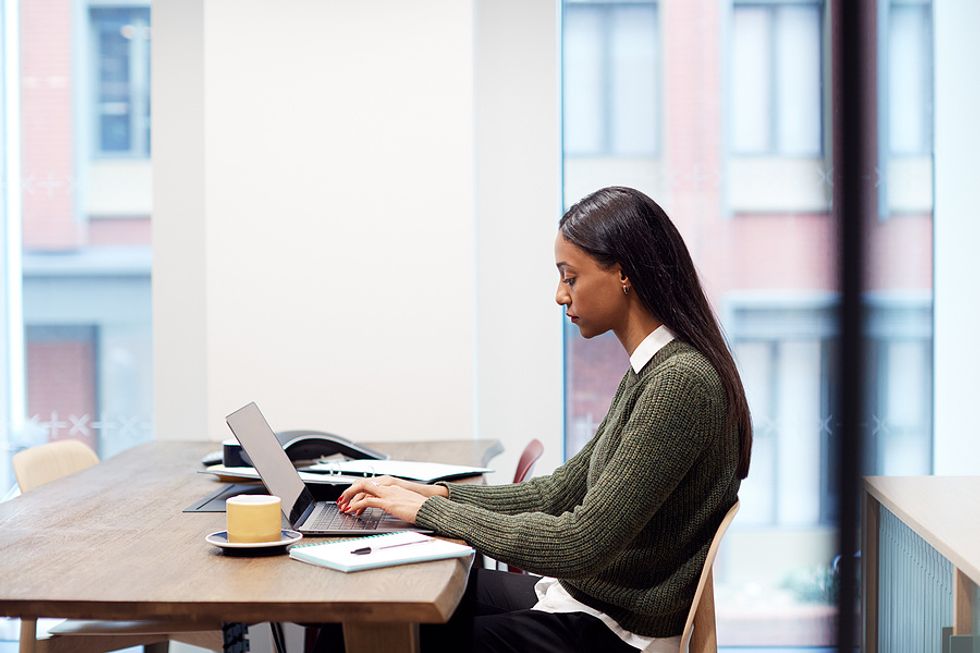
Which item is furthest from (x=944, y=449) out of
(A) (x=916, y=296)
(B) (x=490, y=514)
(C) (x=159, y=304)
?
(C) (x=159, y=304)

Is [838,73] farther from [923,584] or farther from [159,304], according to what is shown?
[159,304]

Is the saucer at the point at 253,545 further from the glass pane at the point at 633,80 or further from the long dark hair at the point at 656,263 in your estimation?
the glass pane at the point at 633,80

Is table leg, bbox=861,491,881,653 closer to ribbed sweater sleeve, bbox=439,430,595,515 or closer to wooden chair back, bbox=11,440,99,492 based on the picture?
ribbed sweater sleeve, bbox=439,430,595,515

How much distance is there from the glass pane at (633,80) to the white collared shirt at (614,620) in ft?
5.91

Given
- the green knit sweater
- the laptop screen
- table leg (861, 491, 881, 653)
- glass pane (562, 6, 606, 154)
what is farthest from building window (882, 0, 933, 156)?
the laptop screen

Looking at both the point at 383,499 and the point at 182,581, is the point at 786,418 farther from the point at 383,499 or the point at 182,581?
the point at 182,581

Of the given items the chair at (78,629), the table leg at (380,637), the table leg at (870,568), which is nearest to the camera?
the table leg at (380,637)

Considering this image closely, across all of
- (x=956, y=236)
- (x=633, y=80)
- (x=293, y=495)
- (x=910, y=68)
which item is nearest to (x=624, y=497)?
(x=293, y=495)

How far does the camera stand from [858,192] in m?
2.86

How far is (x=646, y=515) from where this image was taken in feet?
5.19

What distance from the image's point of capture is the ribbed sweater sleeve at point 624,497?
1573 millimetres

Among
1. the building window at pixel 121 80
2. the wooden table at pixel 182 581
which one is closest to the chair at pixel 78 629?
the wooden table at pixel 182 581

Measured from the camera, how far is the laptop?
1.70 m

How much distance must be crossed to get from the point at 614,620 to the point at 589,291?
0.56m
